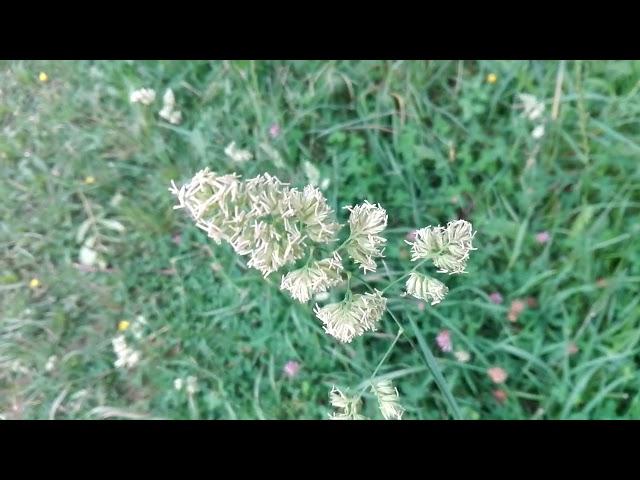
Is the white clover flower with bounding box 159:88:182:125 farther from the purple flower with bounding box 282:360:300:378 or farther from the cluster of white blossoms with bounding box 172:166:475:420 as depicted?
the cluster of white blossoms with bounding box 172:166:475:420

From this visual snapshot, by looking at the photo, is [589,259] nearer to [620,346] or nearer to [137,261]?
[620,346]

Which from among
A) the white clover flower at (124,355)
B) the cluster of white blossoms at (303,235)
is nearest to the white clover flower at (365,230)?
the cluster of white blossoms at (303,235)

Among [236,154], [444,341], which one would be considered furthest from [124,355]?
[444,341]

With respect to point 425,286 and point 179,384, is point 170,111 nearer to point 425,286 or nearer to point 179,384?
point 179,384

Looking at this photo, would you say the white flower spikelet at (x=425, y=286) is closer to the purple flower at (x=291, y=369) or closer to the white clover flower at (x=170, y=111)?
the purple flower at (x=291, y=369)

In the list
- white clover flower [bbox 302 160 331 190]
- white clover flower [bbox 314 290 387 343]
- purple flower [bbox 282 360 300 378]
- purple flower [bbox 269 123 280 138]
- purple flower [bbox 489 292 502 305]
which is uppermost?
purple flower [bbox 269 123 280 138]

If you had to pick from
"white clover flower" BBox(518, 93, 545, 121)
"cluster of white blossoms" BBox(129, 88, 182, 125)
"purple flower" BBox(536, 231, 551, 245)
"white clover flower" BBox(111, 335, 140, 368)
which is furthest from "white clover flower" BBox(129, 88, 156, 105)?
"purple flower" BBox(536, 231, 551, 245)
